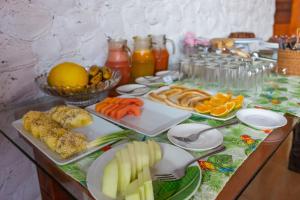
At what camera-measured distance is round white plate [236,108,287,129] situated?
600mm

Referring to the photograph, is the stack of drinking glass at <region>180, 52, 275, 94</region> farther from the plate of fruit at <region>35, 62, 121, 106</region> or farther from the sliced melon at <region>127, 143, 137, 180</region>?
the sliced melon at <region>127, 143, 137, 180</region>

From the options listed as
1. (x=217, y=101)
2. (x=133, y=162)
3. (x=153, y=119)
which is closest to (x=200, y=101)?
(x=217, y=101)

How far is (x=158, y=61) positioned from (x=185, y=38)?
1.18ft

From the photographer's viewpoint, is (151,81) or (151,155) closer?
(151,155)

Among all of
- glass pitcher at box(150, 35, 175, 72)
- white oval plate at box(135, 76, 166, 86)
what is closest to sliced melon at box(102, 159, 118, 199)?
white oval plate at box(135, 76, 166, 86)

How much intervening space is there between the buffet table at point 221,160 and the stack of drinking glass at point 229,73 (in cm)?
12

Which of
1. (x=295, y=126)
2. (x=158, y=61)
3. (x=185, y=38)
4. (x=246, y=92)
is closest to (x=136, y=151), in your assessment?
(x=295, y=126)

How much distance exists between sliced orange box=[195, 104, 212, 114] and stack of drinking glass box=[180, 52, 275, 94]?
0.23m

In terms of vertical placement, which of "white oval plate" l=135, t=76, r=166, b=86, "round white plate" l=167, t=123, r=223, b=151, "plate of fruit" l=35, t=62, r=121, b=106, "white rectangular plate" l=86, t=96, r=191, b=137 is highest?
"plate of fruit" l=35, t=62, r=121, b=106

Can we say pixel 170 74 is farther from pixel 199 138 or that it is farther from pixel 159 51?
pixel 199 138

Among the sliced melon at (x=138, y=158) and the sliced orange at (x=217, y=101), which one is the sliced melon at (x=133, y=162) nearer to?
the sliced melon at (x=138, y=158)

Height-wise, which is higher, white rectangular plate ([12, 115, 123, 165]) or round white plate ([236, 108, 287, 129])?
white rectangular plate ([12, 115, 123, 165])

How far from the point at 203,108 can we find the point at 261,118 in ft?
0.46

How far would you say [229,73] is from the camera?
0.88m
